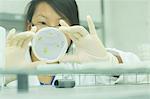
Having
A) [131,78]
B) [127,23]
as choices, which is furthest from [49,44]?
[127,23]

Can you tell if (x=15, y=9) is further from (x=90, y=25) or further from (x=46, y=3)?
(x=90, y=25)

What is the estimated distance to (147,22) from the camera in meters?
2.02

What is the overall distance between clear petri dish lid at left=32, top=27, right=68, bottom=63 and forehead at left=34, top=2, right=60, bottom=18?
0.34m

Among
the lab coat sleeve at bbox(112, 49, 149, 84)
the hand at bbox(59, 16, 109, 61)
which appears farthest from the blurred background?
the hand at bbox(59, 16, 109, 61)

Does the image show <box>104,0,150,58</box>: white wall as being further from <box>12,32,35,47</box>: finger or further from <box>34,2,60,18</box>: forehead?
<box>12,32,35,47</box>: finger

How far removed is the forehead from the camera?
3.40 feet

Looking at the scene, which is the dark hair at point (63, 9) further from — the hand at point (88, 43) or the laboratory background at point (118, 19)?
the laboratory background at point (118, 19)

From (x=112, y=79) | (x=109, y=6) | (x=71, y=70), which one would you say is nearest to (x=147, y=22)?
(x=109, y=6)

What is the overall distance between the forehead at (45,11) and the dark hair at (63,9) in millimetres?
14

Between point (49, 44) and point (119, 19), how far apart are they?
5.48 feet

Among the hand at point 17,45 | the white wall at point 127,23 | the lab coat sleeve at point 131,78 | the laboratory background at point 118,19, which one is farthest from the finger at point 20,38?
the white wall at point 127,23

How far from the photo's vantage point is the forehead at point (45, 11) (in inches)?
40.8

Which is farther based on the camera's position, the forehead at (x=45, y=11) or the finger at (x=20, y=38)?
the forehead at (x=45, y=11)

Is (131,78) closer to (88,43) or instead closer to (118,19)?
(88,43)
